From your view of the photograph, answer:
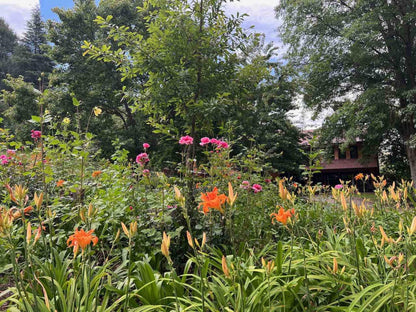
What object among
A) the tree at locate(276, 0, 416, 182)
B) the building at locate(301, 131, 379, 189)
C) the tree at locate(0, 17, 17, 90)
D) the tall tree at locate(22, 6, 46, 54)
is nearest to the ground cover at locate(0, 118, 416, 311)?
the tree at locate(276, 0, 416, 182)

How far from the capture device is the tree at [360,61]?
10594 mm

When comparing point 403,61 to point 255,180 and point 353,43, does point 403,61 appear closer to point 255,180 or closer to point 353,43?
point 353,43

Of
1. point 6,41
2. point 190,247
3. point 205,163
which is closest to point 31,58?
point 6,41

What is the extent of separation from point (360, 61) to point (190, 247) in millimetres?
11761

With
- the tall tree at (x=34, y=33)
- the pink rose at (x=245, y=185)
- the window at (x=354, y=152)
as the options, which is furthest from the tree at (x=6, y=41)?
the pink rose at (x=245, y=185)

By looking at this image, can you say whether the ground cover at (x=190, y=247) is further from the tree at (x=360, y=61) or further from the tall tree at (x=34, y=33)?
the tall tree at (x=34, y=33)

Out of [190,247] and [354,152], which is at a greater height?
[354,152]

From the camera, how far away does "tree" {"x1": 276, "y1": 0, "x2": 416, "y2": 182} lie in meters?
10.6

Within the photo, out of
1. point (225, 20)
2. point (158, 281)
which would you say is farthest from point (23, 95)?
point (158, 281)

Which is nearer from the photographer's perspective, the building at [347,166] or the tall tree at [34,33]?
the building at [347,166]

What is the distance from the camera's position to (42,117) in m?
1.87

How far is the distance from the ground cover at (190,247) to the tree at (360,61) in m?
9.27

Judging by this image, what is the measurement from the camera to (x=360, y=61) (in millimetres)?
11031

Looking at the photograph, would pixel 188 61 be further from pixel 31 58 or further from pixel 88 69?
pixel 31 58
